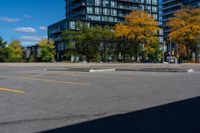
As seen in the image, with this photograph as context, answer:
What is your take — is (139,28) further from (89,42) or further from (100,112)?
(100,112)

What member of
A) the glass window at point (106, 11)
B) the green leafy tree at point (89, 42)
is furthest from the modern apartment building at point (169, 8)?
the green leafy tree at point (89, 42)

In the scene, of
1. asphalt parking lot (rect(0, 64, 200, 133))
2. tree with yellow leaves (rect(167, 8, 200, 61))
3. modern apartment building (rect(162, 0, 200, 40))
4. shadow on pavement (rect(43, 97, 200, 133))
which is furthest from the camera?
modern apartment building (rect(162, 0, 200, 40))

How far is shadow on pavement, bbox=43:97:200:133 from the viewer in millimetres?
6848

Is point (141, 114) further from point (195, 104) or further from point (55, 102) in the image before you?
point (55, 102)

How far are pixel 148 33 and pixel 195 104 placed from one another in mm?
67261

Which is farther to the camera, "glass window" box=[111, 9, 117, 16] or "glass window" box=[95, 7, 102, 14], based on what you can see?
"glass window" box=[111, 9, 117, 16]

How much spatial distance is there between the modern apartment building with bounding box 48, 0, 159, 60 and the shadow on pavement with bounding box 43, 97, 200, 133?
105 metres

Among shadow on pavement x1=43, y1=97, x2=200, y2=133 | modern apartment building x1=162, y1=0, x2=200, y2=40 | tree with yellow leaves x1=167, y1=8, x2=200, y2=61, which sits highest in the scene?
modern apartment building x1=162, y1=0, x2=200, y2=40

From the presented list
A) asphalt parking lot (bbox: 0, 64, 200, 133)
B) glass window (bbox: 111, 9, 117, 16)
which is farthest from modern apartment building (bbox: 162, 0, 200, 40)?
asphalt parking lot (bbox: 0, 64, 200, 133)

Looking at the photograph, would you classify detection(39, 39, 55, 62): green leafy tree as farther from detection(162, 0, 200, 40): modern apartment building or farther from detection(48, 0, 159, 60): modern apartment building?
detection(162, 0, 200, 40): modern apartment building

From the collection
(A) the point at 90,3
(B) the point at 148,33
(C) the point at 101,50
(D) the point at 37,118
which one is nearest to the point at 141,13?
(B) the point at 148,33

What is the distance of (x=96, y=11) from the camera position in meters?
124

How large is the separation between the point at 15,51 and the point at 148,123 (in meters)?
89.6

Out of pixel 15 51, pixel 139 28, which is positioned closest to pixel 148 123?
pixel 139 28
